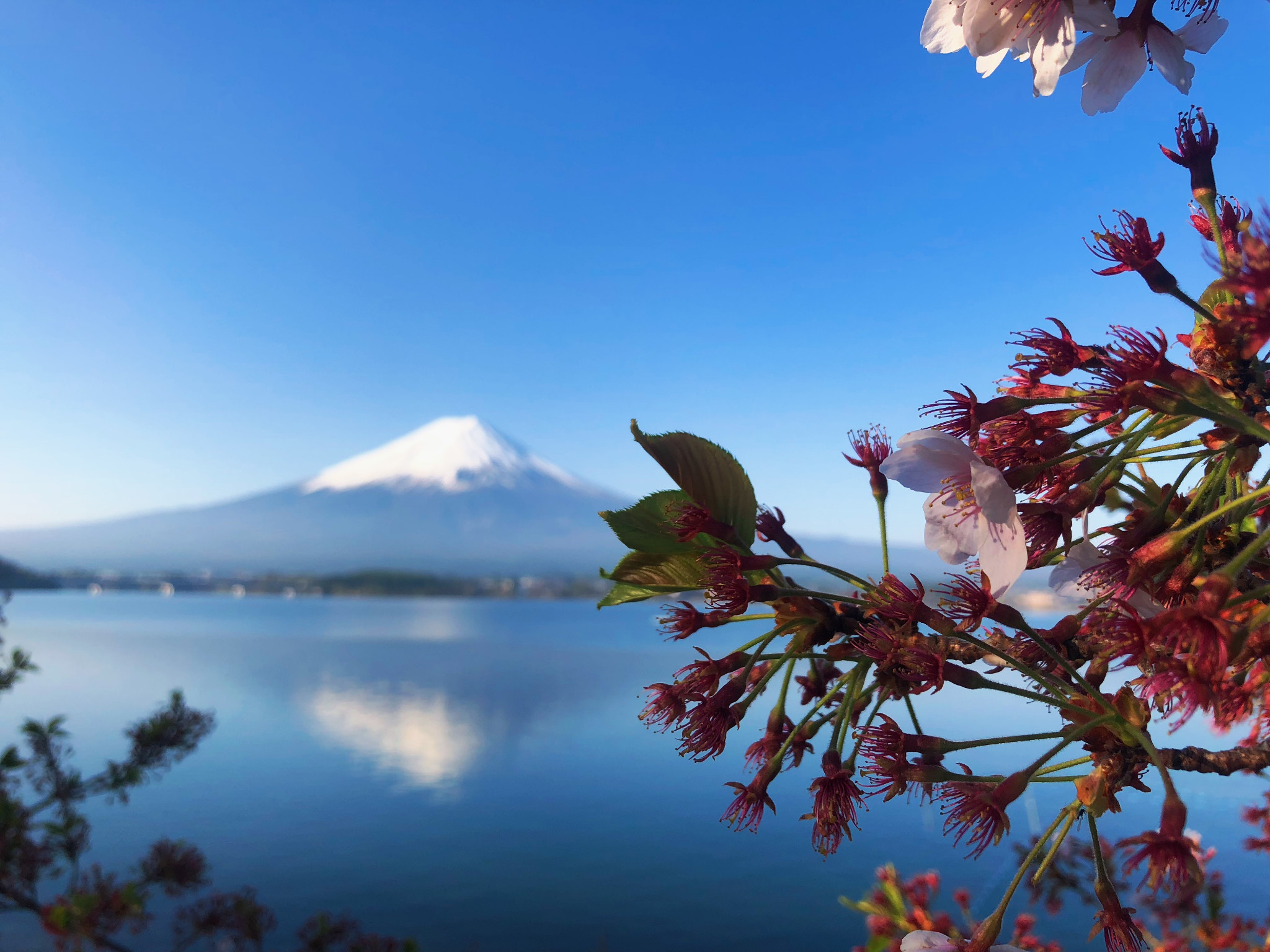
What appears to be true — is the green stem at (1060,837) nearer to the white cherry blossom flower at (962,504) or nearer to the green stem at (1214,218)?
the white cherry blossom flower at (962,504)

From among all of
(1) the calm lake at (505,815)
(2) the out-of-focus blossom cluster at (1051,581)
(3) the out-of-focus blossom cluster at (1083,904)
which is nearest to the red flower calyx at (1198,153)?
(2) the out-of-focus blossom cluster at (1051,581)

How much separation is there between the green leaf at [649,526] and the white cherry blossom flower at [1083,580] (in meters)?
0.27

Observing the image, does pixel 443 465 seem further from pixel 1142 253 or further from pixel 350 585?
pixel 1142 253

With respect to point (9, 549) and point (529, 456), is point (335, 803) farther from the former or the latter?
point (9, 549)

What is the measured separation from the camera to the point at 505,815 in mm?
17438

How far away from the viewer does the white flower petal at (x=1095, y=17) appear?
0.45m

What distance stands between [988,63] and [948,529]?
0.33 m

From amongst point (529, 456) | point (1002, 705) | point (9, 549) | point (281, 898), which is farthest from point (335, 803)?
point (9, 549)

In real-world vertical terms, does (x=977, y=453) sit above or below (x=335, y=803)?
above

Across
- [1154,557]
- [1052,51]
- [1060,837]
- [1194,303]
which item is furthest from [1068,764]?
[1052,51]

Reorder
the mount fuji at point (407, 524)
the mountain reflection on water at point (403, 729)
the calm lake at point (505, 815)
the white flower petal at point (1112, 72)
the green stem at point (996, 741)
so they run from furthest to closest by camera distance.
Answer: the mount fuji at point (407, 524), the mountain reflection on water at point (403, 729), the calm lake at point (505, 815), the white flower petal at point (1112, 72), the green stem at point (996, 741)

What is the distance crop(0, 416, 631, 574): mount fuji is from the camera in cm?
8556

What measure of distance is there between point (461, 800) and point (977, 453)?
66.7 feet

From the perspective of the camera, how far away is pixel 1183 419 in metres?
0.43
